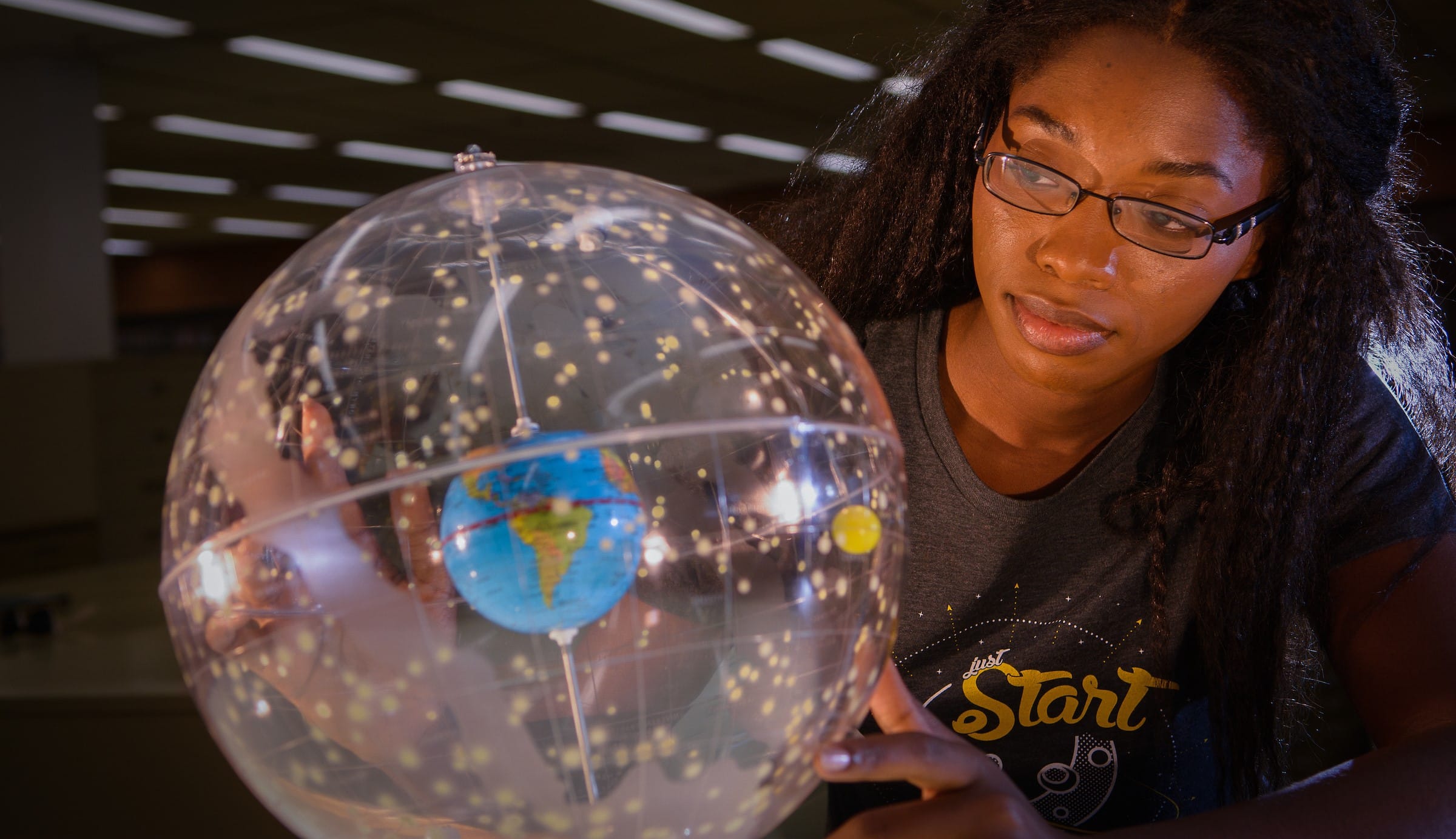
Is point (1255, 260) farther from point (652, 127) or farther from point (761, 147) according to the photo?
point (761, 147)

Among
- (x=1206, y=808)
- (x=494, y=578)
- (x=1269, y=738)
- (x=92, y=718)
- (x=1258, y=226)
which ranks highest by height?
(x=1258, y=226)

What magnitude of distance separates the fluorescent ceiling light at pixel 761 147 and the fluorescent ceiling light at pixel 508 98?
5.32 ft

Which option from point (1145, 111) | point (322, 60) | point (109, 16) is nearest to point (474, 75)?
point (322, 60)

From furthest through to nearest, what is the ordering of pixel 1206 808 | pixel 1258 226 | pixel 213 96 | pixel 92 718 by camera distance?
pixel 213 96 → pixel 92 718 → pixel 1206 808 → pixel 1258 226

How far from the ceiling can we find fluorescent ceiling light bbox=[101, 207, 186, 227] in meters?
1.03

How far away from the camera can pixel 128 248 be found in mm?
12766

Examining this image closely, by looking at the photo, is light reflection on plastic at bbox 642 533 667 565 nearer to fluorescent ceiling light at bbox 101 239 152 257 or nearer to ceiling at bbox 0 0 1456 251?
ceiling at bbox 0 0 1456 251

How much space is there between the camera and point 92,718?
155 centimetres

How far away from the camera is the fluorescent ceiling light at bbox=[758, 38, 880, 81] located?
596cm

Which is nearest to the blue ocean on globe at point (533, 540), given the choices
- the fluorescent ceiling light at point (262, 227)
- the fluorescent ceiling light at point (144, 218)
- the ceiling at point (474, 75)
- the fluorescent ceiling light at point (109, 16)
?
the ceiling at point (474, 75)

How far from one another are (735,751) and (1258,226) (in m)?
0.72

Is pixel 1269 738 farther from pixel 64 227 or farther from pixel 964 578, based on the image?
pixel 64 227

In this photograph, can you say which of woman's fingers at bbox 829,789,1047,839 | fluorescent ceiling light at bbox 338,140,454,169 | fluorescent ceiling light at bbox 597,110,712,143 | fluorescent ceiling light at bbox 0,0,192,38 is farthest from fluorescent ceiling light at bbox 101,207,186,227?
woman's fingers at bbox 829,789,1047,839

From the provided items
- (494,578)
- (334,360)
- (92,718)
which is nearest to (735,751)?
(494,578)
